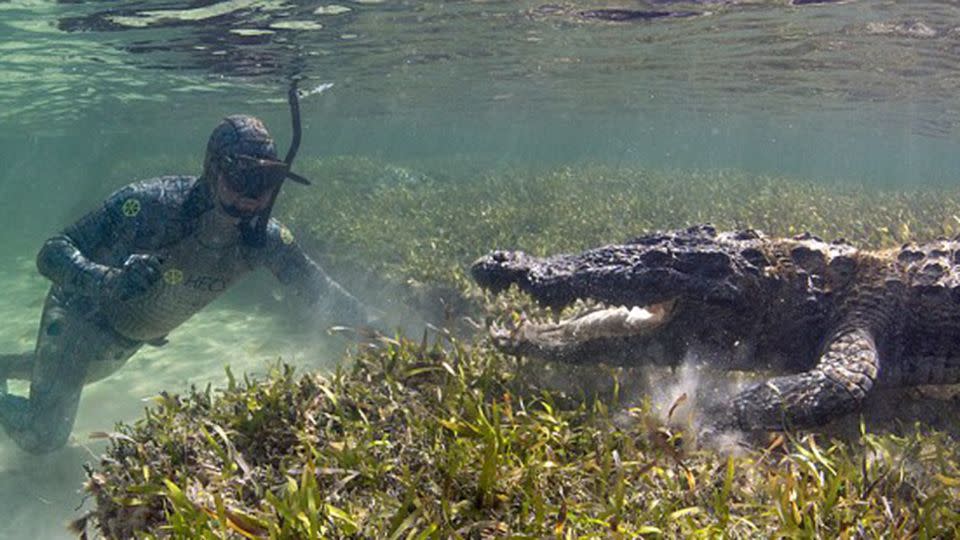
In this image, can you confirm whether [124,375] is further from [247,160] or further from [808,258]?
[808,258]

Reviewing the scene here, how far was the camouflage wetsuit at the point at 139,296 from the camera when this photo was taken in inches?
243

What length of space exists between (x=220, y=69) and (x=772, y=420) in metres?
19.4

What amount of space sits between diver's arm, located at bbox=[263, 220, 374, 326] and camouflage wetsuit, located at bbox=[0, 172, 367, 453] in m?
0.01

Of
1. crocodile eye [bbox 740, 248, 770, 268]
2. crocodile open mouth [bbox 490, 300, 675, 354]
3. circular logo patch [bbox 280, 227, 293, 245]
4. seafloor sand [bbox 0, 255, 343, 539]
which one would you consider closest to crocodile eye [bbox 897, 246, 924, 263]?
crocodile eye [bbox 740, 248, 770, 268]

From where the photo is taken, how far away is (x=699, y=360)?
14.1 feet

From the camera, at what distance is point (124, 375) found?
9883 mm

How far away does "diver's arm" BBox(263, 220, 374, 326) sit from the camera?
6875mm

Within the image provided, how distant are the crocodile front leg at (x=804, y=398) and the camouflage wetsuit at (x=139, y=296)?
4802mm

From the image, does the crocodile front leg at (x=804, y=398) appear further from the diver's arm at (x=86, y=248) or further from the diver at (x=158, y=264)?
the diver's arm at (x=86, y=248)

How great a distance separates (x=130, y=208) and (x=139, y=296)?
974 mm

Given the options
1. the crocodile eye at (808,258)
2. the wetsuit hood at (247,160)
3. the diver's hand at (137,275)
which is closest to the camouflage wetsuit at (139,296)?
the wetsuit hood at (247,160)

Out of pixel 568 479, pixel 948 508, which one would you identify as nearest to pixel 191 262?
pixel 568 479

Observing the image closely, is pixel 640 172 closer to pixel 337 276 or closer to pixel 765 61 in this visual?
pixel 765 61

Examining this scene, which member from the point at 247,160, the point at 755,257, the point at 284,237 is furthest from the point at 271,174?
the point at 755,257
